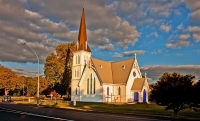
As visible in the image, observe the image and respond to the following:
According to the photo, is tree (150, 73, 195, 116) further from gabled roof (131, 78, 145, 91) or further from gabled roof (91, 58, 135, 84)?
gabled roof (91, 58, 135, 84)

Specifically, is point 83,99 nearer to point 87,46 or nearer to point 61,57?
point 87,46

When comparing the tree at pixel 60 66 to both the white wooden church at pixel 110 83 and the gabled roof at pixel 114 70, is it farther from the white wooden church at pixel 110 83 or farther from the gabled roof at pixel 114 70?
the gabled roof at pixel 114 70

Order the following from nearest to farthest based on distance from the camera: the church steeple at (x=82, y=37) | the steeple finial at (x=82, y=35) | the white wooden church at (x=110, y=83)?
the white wooden church at (x=110, y=83), the church steeple at (x=82, y=37), the steeple finial at (x=82, y=35)

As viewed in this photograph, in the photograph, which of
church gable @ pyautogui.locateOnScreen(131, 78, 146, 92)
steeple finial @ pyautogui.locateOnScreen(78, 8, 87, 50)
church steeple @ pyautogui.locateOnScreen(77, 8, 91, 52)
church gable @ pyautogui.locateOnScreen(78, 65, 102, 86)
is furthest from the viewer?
steeple finial @ pyautogui.locateOnScreen(78, 8, 87, 50)

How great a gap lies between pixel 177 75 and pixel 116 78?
32.8m

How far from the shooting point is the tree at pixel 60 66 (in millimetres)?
64625

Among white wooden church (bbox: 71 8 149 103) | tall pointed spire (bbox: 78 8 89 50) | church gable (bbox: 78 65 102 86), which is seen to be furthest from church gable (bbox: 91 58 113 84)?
tall pointed spire (bbox: 78 8 89 50)

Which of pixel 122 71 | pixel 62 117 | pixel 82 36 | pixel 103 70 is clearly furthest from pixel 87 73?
pixel 62 117

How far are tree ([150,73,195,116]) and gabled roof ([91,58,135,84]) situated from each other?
29.9 meters

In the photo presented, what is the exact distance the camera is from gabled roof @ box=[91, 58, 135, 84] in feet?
164

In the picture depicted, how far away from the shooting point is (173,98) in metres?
18.2

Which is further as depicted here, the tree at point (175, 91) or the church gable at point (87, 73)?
the church gable at point (87, 73)

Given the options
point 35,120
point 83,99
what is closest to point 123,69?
point 83,99

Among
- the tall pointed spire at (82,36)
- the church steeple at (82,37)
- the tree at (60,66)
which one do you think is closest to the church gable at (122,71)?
the church steeple at (82,37)
